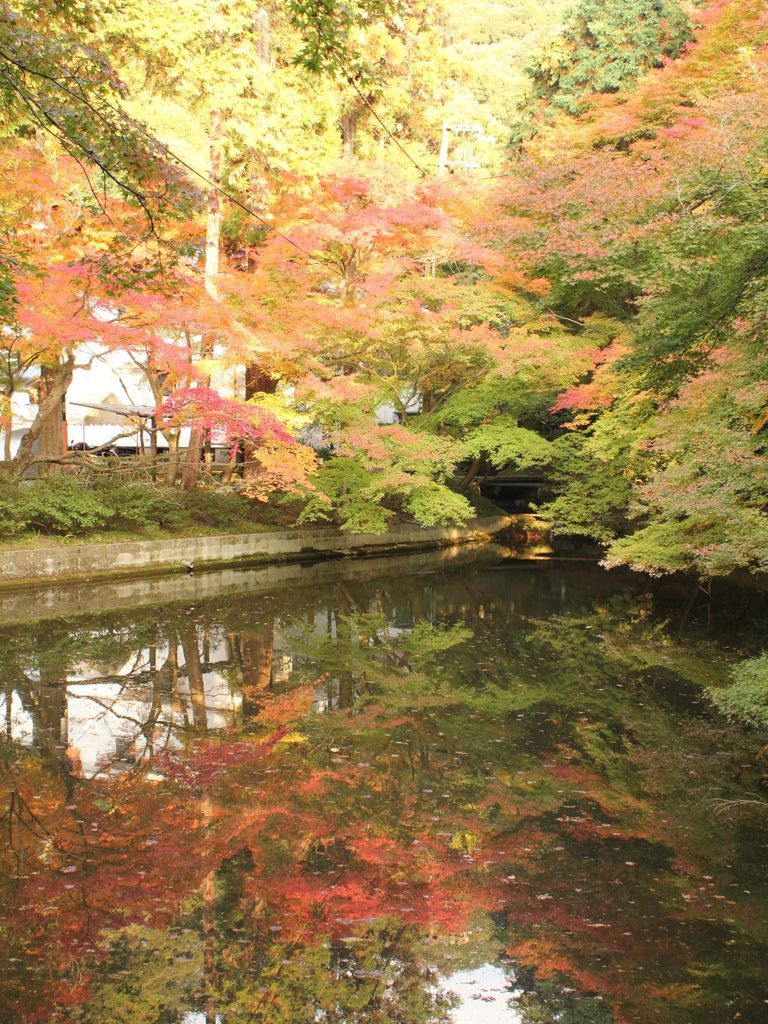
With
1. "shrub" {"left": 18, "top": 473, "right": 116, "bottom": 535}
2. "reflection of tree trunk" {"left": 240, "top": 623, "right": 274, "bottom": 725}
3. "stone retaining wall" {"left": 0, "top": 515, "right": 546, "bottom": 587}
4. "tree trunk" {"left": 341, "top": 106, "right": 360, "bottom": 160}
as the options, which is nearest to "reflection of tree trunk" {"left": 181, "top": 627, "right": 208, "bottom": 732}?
"reflection of tree trunk" {"left": 240, "top": 623, "right": 274, "bottom": 725}

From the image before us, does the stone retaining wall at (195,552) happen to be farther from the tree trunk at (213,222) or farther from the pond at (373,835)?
the pond at (373,835)

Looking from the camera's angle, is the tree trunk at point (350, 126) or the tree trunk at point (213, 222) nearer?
the tree trunk at point (213, 222)

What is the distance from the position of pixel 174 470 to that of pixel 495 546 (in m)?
9.43

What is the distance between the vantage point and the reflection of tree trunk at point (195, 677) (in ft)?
25.1

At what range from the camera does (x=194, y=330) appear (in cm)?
1456

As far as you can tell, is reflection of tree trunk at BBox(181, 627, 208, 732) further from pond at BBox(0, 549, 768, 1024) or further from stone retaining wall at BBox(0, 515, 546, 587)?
stone retaining wall at BBox(0, 515, 546, 587)

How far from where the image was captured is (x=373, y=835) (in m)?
5.27

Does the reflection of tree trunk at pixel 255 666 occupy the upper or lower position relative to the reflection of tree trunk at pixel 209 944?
upper

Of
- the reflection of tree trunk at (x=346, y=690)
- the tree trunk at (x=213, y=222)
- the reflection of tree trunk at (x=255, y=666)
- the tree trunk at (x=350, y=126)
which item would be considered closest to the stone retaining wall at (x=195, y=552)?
the tree trunk at (x=213, y=222)

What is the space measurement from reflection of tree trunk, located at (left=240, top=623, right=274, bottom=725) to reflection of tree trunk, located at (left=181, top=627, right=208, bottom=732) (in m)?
0.39

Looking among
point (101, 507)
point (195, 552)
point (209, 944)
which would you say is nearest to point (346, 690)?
point (209, 944)

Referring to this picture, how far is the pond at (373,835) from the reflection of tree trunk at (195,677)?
0.05m

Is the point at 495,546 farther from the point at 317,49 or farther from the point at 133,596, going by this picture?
the point at 317,49

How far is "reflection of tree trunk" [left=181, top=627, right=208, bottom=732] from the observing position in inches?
301
